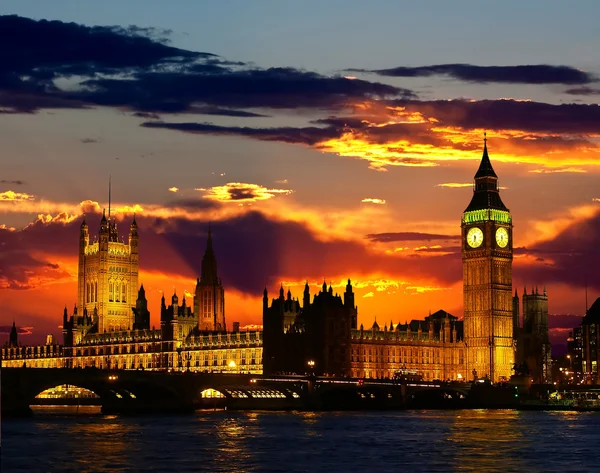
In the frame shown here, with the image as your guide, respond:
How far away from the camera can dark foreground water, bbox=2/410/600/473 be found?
106 m

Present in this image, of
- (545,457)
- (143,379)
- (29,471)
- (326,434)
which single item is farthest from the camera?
(143,379)

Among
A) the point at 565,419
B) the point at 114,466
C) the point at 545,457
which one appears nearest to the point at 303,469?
the point at 114,466

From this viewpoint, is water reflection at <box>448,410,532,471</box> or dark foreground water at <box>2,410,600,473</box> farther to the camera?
water reflection at <box>448,410,532,471</box>

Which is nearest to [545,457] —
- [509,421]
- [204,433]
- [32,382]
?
[204,433]

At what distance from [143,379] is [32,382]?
1709 centimetres

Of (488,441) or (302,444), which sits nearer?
(302,444)

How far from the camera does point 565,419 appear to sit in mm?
173500

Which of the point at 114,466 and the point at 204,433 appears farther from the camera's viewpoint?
the point at 204,433

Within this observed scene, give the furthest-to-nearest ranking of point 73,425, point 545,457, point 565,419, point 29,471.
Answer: point 565,419 < point 73,425 < point 545,457 < point 29,471

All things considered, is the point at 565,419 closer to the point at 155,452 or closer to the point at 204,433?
the point at 204,433

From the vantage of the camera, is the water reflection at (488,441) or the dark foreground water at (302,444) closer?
the dark foreground water at (302,444)

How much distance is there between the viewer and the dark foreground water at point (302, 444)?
106 meters

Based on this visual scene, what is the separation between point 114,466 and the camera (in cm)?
10538

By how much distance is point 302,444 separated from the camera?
126 meters
